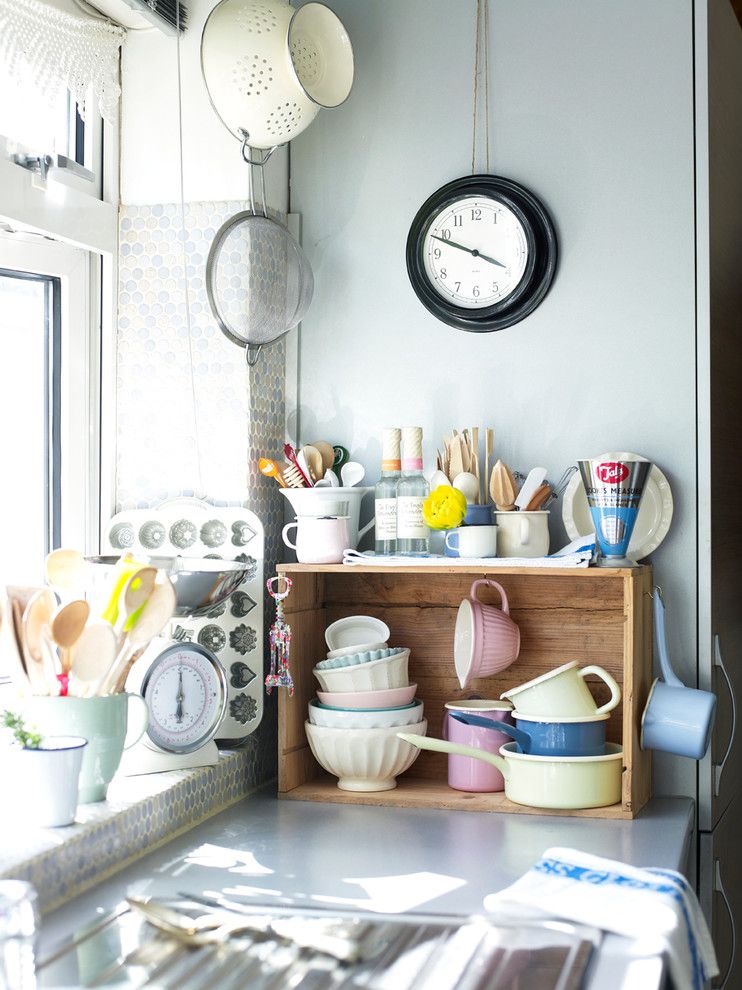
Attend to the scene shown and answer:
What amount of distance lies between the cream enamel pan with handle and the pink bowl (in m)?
0.12

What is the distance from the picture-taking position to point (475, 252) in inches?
85.2

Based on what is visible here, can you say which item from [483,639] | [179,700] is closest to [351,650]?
[483,639]

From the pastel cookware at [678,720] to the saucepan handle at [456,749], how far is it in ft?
0.78

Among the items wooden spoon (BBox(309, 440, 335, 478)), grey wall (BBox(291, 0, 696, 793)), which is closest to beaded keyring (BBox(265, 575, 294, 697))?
wooden spoon (BBox(309, 440, 335, 478))

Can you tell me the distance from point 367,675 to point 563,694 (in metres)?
0.34

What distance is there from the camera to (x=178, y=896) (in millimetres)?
1477

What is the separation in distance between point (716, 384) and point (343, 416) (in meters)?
0.71

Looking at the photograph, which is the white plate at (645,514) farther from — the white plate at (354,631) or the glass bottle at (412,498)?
the white plate at (354,631)

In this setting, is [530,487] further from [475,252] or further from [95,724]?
[95,724]

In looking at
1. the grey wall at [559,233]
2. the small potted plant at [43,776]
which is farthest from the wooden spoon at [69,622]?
the grey wall at [559,233]

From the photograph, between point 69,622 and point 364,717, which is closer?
point 69,622

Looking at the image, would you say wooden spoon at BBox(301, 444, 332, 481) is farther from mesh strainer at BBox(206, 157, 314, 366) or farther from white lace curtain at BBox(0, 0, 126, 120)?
white lace curtain at BBox(0, 0, 126, 120)

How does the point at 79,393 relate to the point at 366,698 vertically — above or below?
above

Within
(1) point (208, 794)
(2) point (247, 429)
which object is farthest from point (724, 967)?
(2) point (247, 429)
